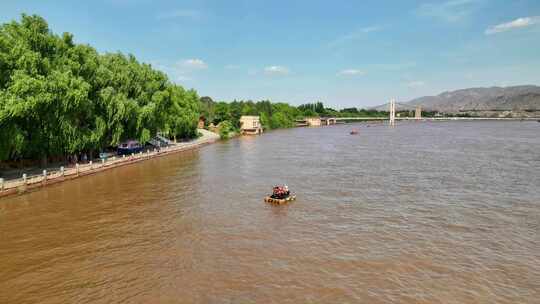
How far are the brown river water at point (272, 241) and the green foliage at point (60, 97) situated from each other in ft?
19.8

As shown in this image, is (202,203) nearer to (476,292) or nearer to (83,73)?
(476,292)

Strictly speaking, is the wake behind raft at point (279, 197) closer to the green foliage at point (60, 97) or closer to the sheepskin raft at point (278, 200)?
the sheepskin raft at point (278, 200)

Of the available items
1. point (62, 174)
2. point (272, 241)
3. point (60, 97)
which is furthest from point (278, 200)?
point (60, 97)

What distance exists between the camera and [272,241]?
908 inches

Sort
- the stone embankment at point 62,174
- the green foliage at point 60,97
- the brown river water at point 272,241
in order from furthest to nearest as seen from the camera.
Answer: the green foliage at point 60,97, the stone embankment at point 62,174, the brown river water at point 272,241

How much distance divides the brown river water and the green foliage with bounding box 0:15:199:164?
6.05m

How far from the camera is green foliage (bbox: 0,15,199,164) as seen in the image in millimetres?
34997

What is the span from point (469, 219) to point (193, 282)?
21.5 m

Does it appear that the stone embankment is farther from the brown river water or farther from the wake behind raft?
the wake behind raft

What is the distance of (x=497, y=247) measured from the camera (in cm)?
2222

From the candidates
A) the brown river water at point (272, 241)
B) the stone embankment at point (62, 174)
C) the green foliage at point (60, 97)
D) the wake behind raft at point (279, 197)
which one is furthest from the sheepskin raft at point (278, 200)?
the green foliage at point (60, 97)

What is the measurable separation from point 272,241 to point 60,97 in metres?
29.9

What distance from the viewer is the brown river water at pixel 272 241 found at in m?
17.0

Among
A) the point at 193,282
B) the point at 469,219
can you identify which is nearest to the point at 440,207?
the point at 469,219
